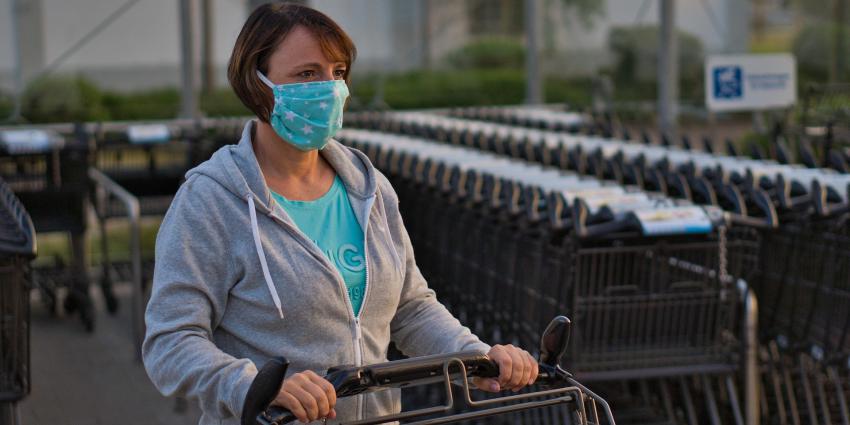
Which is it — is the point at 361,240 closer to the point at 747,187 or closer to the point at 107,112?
the point at 747,187

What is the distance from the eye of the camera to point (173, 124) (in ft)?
32.3

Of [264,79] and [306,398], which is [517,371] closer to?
[306,398]

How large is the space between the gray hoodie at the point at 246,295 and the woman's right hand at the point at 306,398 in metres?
0.13

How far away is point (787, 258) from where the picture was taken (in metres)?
5.12

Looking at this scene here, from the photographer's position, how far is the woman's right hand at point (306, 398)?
7.02ft

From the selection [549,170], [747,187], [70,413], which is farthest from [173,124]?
[747,187]

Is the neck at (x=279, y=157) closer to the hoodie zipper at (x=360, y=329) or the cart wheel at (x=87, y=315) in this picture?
the hoodie zipper at (x=360, y=329)

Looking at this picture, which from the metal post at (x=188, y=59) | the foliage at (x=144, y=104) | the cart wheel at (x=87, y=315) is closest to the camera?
the cart wheel at (x=87, y=315)

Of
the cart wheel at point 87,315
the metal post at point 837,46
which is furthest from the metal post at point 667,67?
the cart wheel at point 87,315

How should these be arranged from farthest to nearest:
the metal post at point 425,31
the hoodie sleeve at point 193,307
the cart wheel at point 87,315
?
1. the metal post at point 425,31
2. the cart wheel at point 87,315
3. the hoodie sleeve at point 193,307

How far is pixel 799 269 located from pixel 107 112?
8892mm

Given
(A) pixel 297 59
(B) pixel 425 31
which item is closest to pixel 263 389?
(A) pixel 297 59

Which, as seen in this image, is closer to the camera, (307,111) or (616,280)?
(307,111)

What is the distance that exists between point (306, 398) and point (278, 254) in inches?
14.9
